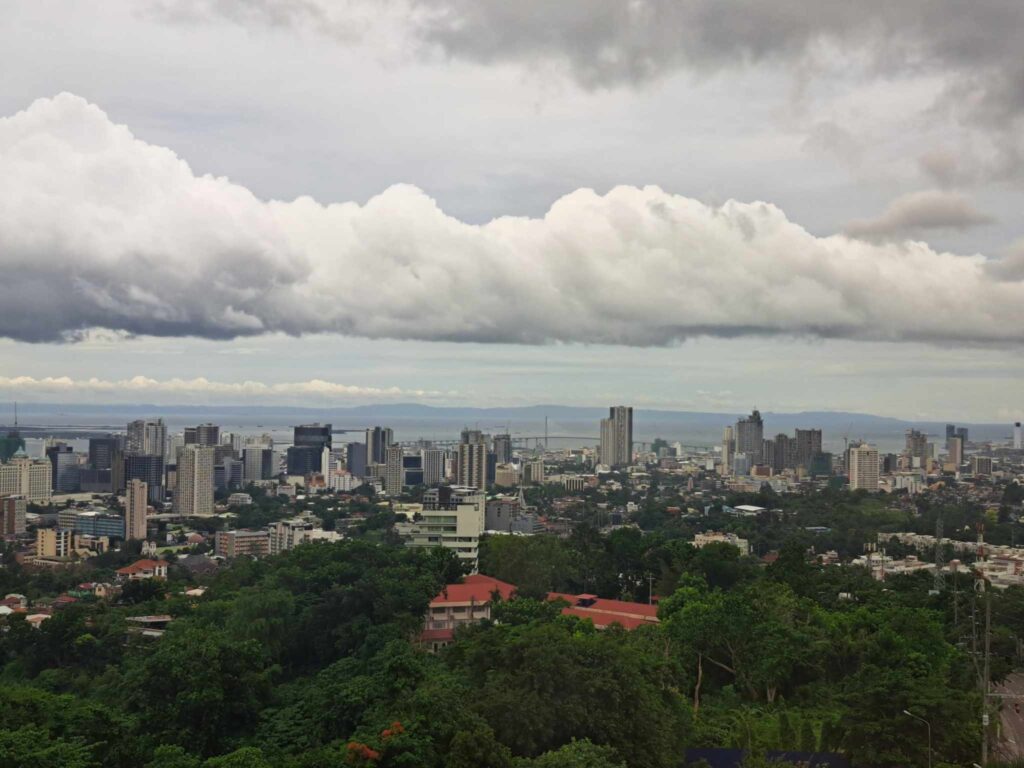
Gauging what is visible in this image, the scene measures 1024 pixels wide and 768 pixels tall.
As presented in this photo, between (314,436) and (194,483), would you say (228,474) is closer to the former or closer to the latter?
(314,436)

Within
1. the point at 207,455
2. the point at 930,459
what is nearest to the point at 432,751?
the point at 207,455

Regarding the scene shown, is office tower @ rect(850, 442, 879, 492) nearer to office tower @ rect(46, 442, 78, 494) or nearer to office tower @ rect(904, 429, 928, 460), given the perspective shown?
office tower @ rect(904, 429, 928, 460)

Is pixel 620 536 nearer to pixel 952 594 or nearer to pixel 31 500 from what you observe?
pixel 952 594

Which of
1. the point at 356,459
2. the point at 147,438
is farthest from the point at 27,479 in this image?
the point at 356,459

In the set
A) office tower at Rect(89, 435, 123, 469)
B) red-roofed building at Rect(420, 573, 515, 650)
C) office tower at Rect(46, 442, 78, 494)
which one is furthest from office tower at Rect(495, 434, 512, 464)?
red-roofed building at Rect(420, 573, 515, 650)

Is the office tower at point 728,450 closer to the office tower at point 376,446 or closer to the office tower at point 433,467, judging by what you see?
the office tower at point 433,467
